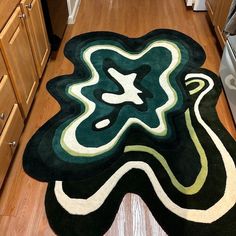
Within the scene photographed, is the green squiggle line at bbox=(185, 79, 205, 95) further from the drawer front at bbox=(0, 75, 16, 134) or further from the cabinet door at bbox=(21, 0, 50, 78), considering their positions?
the drawer front at bbox=(0, 75, 16, 134)

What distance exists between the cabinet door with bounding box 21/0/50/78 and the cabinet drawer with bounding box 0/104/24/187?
50cm

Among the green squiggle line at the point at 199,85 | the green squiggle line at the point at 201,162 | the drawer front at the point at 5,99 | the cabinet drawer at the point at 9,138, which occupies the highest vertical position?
the drawer front at the point at 5,99

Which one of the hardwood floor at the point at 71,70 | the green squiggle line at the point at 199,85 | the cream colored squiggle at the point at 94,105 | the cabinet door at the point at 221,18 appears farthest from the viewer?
the cabinet door at the point at 221,18

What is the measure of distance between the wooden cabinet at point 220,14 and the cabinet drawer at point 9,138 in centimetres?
167

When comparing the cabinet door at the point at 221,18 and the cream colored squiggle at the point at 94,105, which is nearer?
the cream colored squiggle at the point at 94,105

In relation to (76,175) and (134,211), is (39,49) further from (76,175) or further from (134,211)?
(134,211)

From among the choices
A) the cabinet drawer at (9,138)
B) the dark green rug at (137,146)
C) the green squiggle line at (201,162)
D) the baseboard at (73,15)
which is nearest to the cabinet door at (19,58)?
the cabinet drawer at (9,138)

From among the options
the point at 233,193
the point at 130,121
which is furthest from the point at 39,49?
the point at 233,193

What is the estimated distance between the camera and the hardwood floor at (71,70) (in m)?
1.33

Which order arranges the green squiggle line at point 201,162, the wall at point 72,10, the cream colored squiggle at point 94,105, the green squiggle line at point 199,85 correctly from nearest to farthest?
the green squiggle line at point 201,162 → the cream colored squiggle at point 94,105 → the green squiggle line at point 199,85 → the wall at point 72,10

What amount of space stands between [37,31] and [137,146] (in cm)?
104

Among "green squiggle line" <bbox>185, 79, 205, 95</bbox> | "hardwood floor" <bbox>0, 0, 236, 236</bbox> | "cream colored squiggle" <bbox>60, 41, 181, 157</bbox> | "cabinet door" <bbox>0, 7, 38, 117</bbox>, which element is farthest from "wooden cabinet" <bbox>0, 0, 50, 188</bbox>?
"green squiggle line" <bbox>185, 79, 205, 95</bbox>

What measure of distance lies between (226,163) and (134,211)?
2.00 ft

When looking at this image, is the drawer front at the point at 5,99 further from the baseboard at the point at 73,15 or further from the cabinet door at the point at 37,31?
the baseboard at the point at 73,15
